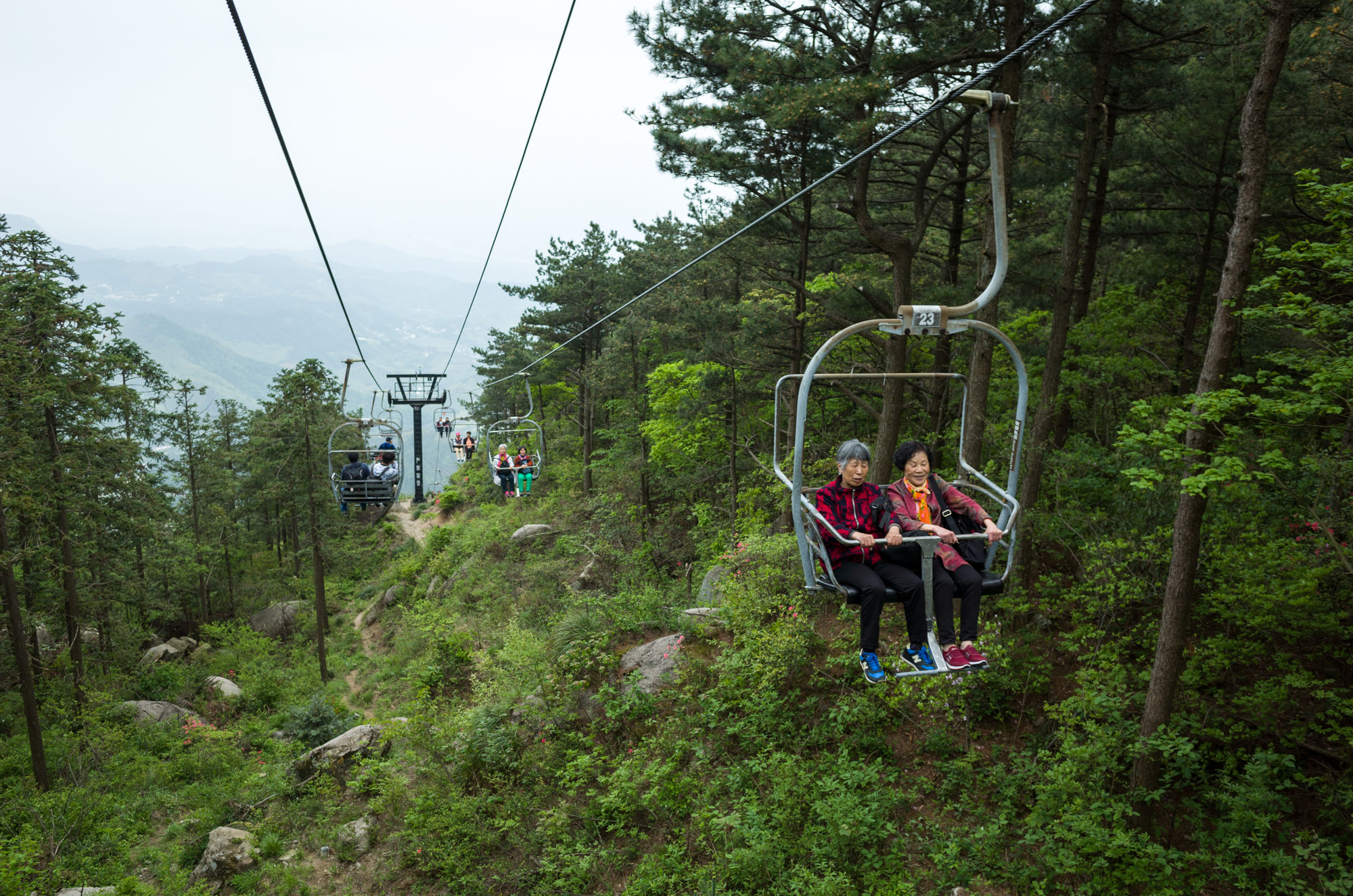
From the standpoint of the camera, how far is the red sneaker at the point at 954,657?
5.39 meters

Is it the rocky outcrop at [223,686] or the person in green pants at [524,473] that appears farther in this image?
the rocky outcrop at [223,686]

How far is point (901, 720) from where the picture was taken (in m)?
9.34

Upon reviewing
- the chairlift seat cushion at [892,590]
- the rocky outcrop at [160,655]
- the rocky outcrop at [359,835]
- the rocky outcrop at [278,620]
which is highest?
the chairlift seat cushion at [892,590]

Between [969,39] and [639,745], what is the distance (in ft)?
36.1

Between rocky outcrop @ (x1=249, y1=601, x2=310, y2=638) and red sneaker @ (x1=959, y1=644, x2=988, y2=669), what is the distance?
31614 mm

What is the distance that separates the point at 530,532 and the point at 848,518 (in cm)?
2110

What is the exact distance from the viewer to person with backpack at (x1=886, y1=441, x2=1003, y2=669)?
17.9 feet

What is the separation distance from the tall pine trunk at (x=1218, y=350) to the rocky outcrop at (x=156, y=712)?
76.1 feet

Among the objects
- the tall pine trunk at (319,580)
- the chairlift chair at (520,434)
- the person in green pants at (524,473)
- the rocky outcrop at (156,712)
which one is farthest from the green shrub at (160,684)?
the person in green pants at (524,473)

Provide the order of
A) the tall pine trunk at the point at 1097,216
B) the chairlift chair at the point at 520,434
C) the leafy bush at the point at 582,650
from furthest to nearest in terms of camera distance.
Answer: the chairlift chair at the point at 520,434 < the leafy bush at the point at 582,650 < the tall pine trunk at the point at 1097,216

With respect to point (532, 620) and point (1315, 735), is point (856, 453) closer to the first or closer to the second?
point (1315, 735)

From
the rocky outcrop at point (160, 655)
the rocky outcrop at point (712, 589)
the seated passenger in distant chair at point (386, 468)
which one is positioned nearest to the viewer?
the rocky outcrop at point (712, 589)

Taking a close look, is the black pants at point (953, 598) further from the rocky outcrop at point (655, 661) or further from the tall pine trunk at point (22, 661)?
the tall pine trunk at point (22, 661)

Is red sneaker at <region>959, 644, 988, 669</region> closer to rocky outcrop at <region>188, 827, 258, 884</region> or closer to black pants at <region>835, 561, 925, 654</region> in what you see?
black pants at <region>835, 561, 925, 654</region>
